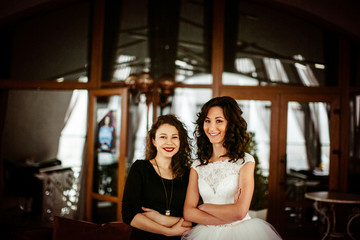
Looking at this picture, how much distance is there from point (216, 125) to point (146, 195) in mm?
601

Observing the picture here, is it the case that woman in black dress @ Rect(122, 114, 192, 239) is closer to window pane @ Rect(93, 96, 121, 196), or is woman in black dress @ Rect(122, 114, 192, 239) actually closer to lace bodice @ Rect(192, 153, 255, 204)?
lace bodice @ Rect(192, 153, 255, 204)

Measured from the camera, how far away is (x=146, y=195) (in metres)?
2.19

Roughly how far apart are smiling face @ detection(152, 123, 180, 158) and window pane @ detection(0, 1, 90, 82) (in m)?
4.20

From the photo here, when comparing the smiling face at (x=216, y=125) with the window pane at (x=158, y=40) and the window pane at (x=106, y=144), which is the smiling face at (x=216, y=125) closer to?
the window pane at (x=106, y=144)

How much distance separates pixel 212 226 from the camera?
7.09 ft

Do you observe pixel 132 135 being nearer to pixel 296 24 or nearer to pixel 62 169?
pixel 62 169

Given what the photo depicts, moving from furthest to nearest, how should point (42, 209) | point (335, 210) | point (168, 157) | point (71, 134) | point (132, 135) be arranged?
point (71, 134), point (132, 135), point (42, 209), point (335, 210), point (168, 157)

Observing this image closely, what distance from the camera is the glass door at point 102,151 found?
575 cm

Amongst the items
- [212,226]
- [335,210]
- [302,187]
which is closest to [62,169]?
[302,187]

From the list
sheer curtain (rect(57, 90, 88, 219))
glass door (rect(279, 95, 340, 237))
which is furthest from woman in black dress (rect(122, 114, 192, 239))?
sheer curtain (rect(57, 90, 88, 219))

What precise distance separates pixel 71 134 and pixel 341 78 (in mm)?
6203

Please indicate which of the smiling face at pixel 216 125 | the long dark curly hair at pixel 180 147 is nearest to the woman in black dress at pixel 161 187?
the long dark curly hair at pixel 180 147

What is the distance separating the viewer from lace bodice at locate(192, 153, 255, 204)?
2178mm

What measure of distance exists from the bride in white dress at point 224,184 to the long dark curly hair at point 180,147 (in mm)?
73
